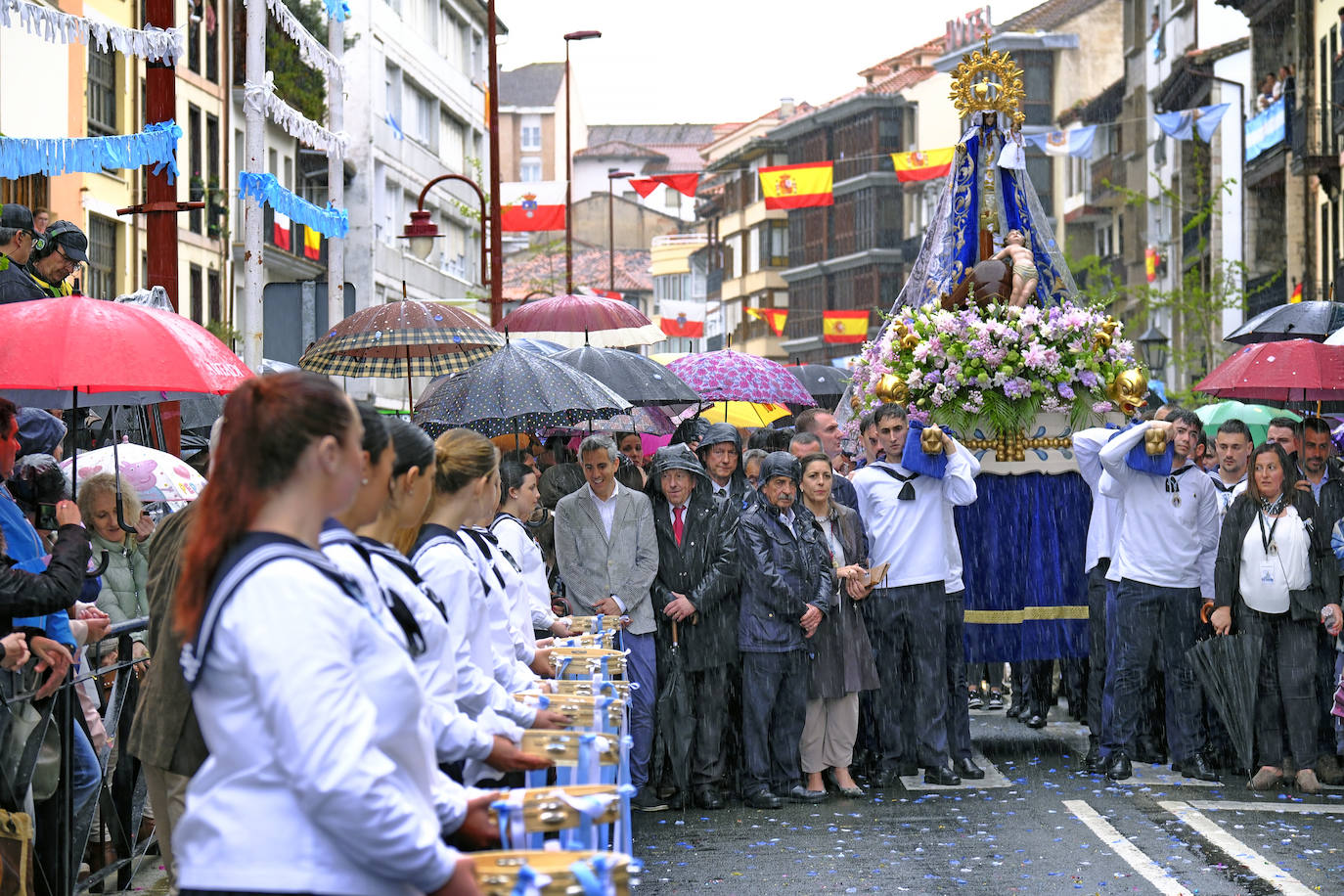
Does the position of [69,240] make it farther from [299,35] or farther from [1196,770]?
[1196,770]

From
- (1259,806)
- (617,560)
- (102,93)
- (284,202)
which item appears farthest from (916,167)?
(1259,806)

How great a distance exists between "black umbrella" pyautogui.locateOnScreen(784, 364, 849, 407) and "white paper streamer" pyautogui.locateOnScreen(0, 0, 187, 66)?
34.6 ft

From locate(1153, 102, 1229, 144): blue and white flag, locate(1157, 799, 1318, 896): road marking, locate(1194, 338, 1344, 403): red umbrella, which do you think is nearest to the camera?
locate(1157, 799, 1318, 896): road marking

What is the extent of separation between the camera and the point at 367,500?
453cm

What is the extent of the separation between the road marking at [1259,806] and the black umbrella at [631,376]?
467 cm

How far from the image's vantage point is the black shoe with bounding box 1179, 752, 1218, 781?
1154cm

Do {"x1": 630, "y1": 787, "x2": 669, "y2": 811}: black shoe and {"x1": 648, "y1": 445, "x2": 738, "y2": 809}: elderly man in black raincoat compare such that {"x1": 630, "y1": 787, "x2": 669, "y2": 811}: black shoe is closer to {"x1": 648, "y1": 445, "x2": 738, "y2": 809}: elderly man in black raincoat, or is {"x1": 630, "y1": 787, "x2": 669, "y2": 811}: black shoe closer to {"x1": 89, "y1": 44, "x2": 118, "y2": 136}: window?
{"x1": 648, "y1": 445, "x2": 738, "y2": 809}: elderly man in black raincoat

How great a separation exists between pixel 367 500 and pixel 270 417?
74 centimetres

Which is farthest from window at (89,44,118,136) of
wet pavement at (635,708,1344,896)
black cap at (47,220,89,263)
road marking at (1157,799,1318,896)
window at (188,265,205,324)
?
road marking at (1157,799,1318,896)

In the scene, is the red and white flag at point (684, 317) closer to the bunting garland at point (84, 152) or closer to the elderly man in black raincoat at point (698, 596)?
the elderly man in black raincoat at point (698, 596)

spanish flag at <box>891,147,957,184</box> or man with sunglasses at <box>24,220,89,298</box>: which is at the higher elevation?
spanish flag at <box>891,147,957,184</box>

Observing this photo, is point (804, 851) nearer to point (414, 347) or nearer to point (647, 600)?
point (647, 600)

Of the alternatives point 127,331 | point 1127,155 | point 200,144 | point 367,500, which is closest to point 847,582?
point 127,331

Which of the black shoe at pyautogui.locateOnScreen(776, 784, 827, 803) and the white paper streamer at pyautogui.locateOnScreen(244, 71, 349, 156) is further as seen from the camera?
the white paper streamer at pyautogui.locateOnScreen(244, 71, 349, 156)
